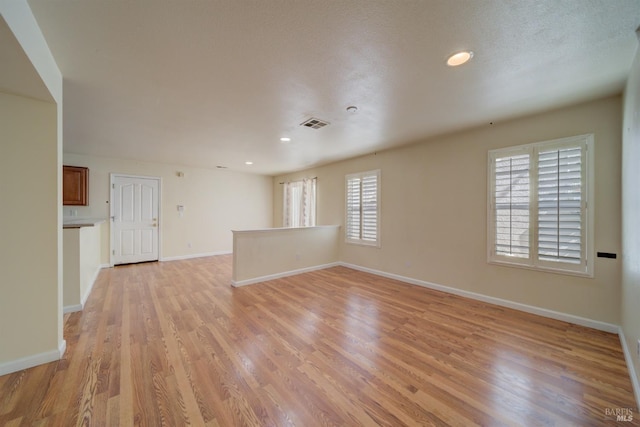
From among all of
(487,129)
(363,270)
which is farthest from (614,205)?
(363,270)

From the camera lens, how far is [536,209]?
291 cm

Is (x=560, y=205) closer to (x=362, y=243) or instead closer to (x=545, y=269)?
(x=545, y=269)

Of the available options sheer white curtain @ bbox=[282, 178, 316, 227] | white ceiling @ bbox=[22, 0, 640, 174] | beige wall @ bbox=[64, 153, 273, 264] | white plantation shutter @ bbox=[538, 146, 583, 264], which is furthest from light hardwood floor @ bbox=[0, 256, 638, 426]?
sheer white curtain @ bbox=[282, 178, 316, 227]

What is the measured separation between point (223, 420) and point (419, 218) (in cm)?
377

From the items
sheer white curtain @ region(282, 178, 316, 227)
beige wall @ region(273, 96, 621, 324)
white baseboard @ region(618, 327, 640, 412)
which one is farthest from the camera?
sheer white curtain @ region(282, 178, 316, 227)

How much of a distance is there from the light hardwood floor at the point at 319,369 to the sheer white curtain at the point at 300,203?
3.44m

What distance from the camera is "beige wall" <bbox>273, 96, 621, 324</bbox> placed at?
2523mm

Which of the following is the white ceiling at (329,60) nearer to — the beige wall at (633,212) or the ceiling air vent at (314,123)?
the ceiling air vent at (314,123)

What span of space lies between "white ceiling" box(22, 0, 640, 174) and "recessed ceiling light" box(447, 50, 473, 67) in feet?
0.21

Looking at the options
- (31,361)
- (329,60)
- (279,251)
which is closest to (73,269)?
(31,361)

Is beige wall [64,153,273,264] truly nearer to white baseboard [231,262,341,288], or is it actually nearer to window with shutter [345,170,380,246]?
white baseboard [231,262,341,288]

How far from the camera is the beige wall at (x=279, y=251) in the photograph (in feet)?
13.4

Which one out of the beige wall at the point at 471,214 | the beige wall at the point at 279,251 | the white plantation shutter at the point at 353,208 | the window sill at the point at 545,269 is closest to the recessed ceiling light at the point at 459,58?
the beige wall at the point at 471,214

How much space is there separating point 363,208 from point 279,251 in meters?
2.01
